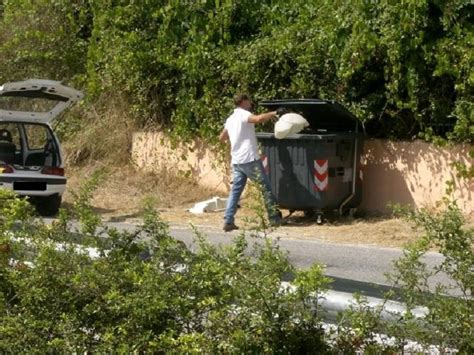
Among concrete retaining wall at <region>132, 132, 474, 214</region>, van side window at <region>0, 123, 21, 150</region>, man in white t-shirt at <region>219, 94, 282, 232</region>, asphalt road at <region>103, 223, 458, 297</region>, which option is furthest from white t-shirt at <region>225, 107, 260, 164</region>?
van side window at <region>0, 123, 21, 150</region>

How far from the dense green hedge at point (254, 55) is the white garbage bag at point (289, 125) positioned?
1017 millimetres

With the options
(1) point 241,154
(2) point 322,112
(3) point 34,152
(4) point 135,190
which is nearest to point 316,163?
(2) point 322,112

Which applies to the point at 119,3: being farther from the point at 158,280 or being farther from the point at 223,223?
the point at 158,280

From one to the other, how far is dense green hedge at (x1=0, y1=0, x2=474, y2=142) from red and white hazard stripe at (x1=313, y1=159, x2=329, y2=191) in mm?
1140

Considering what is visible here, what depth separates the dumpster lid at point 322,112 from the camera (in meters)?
13.2

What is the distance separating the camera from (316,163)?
13.2 meters

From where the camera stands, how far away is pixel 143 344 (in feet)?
14.7

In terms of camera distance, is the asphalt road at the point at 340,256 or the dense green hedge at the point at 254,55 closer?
the asphalt road at the point at 340,256

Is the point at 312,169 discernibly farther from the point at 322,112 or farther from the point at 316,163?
the point at 322,112

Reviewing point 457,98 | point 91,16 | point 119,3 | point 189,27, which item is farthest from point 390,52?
point 91,16

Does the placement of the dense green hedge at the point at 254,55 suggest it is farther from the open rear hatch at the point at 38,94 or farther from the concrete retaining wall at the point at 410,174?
the open rear hatch at the point at 38,94

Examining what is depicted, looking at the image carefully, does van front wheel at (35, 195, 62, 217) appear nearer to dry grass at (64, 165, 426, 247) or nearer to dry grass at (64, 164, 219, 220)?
dry grass at (64, 165, 426, 247)

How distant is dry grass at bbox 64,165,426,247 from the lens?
1254cm

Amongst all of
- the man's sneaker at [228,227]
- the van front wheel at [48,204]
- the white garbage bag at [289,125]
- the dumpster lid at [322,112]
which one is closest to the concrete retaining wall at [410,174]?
the dumpster lid at [322,112]
